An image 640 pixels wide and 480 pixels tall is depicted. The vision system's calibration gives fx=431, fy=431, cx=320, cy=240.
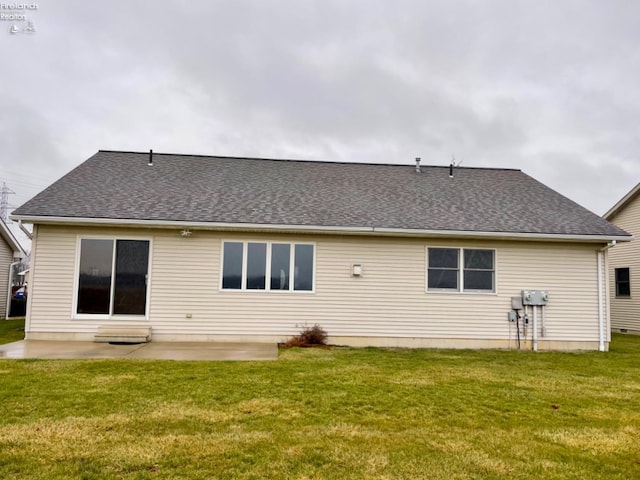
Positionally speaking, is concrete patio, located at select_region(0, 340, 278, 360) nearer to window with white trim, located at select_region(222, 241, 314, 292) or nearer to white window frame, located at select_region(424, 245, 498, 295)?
window with white trim, located at select_region(222, 241, 314, 292)

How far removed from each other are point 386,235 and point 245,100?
1200 cm

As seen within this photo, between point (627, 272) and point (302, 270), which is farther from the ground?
point (627, 272)

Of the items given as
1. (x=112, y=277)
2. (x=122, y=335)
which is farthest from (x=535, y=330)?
(x=112, y=277)

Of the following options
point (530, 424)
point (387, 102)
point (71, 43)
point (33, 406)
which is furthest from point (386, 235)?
Answer: point (71, 43)

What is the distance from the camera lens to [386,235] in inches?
→ 387

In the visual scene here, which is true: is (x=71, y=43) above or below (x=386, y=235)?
above

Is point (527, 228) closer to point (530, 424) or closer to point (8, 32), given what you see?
point (530, 424)

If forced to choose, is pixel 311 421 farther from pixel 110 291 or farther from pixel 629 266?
pixel 629 266

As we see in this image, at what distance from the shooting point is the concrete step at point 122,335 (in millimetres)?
9000

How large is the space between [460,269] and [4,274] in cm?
1701

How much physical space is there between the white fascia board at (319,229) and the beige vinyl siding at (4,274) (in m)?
9.84

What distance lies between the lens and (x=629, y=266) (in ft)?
48.8

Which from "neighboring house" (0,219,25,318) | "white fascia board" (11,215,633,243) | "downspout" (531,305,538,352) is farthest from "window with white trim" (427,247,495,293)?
"neighboring house" (0,219,25,318)

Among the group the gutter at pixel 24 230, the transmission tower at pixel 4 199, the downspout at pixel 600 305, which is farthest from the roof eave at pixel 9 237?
the transmission tower at pixel 4 199
